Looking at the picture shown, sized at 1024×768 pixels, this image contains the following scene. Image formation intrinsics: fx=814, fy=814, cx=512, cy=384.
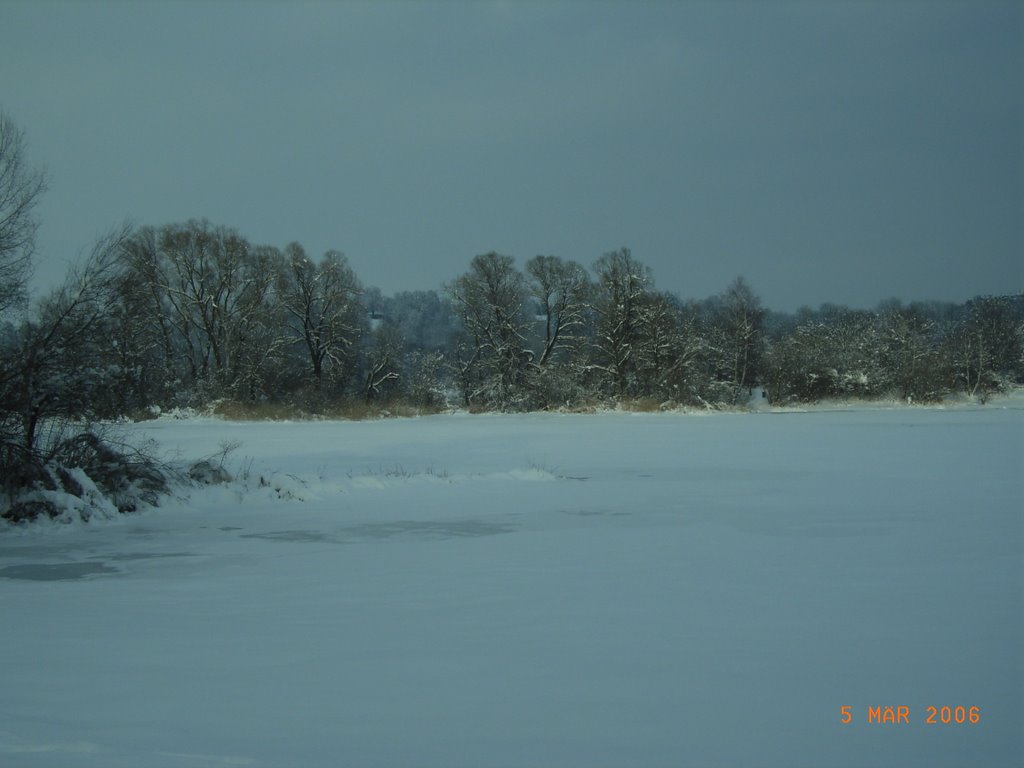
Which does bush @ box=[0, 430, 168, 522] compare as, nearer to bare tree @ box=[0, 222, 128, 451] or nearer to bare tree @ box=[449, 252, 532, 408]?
bare tree @ box=[0, 222, 128, 451]

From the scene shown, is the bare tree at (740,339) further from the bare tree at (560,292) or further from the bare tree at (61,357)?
the bare tree at (61,357)

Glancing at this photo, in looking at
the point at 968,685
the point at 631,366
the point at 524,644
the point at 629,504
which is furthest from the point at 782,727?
the point at 631,366

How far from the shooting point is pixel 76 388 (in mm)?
11172

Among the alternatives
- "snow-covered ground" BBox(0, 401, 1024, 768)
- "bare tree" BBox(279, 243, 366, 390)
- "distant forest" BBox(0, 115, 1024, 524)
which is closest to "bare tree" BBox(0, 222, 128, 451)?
"snow-covered ground" BBox(0, 401, 1024, 768)

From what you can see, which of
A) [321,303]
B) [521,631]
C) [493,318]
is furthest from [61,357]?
[493,318]
